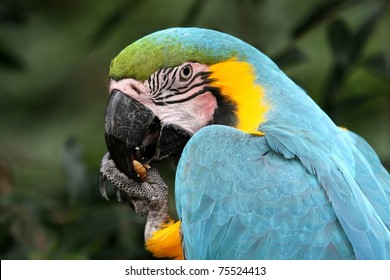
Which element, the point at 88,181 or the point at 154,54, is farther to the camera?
the point at 88,181

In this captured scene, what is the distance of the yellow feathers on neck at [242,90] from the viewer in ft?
7.39

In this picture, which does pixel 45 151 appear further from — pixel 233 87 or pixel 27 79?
pixel 233 87

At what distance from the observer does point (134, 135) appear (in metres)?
2.24

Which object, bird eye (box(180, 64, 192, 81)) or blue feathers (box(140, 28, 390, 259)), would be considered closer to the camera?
blue feathers (box(140, 28, 390, 259))

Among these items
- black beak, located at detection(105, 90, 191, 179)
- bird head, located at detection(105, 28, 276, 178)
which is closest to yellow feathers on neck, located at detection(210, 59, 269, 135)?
bird head, located at detection(105, 28, 276, 178)

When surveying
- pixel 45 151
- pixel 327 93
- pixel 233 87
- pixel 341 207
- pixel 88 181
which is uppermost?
pixel 233 87

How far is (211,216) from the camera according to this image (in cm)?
217

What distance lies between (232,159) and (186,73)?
287 millimetres

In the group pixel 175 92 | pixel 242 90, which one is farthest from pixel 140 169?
pixel 242 90

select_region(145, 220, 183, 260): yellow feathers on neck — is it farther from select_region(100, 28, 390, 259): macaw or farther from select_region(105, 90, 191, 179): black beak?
select_region(105, 90, 191, 179): black beak

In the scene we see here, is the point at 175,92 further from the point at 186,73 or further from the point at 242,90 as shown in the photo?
the point at 242,90

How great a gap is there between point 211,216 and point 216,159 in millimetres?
146

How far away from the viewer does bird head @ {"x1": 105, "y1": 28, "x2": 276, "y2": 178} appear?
2.24 m

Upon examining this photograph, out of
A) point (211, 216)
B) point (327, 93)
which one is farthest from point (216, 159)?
point (327, 93)
